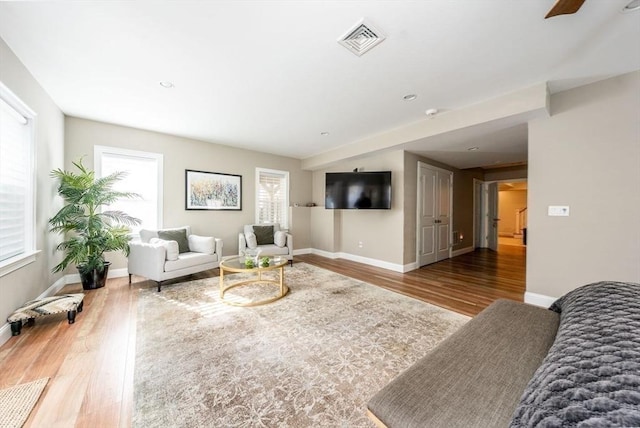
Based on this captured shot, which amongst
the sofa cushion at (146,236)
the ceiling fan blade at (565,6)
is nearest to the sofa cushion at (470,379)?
the ceiling fan blade at (565,6)

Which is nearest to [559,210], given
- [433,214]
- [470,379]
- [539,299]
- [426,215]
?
[539,299]

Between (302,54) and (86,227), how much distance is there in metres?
3.69

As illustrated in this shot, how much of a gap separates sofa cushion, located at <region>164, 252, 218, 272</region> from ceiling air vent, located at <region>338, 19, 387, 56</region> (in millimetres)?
3422

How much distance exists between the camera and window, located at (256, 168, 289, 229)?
18.7ft

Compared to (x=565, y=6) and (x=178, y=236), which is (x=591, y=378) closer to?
(x=565, y=6)

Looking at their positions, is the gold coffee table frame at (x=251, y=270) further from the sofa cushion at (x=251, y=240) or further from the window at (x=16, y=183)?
the window at (x=16, y=183)

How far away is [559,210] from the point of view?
283 cm

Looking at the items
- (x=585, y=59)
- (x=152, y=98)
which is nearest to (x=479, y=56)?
(x=585, y=59)

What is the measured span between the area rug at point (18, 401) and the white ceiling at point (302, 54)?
8.61 feet

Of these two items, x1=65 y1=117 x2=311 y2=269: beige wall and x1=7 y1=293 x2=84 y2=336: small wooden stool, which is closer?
x1=7 y1=293 x2=84 y2=336: small wooden stool

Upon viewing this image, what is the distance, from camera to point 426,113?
11.1ft

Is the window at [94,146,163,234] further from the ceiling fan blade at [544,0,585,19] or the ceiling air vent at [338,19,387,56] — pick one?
the ceiling fan blade at [544,0,585,19]

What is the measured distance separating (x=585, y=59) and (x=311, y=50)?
2564 mm

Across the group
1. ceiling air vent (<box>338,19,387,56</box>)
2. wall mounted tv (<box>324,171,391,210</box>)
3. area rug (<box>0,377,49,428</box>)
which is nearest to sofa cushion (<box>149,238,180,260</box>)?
area rug (<box>0,377,49,428</box>)
